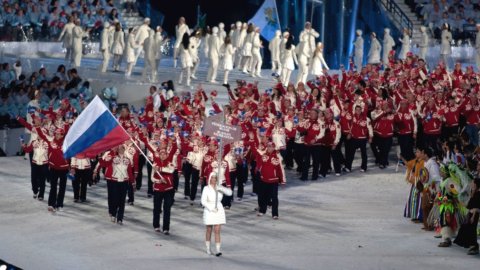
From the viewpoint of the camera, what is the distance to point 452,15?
4662 cm

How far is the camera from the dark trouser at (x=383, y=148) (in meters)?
30.6

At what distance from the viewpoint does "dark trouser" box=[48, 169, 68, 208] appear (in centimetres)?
2580

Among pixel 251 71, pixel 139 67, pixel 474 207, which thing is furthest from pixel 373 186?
pixel 139 67

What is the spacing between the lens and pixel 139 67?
41062 mm

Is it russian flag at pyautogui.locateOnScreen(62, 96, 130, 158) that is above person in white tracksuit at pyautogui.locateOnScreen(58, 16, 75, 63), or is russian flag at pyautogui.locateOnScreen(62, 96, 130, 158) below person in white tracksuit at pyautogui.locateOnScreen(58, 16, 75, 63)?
below

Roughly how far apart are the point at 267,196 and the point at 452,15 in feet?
73.6

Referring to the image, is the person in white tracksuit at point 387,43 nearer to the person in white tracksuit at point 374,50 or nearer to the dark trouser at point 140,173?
the person in white tracksuit at point 374,50

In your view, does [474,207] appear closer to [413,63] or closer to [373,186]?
[373,186]

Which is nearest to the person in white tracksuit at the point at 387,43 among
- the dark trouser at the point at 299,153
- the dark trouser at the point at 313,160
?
the dark trouser at the point at 299,153

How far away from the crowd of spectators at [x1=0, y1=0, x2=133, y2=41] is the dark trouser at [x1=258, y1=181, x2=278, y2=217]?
16.4 meters

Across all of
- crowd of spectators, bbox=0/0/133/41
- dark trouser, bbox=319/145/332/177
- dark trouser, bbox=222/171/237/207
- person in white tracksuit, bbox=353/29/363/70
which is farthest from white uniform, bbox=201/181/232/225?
person in white tracksuit, bbox=353/29/363/70

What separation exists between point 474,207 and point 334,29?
842 inches

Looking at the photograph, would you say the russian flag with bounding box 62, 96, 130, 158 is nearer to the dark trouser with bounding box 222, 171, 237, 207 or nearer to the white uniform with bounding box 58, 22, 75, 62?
the dark trouser with bounding box 222, 171, 237, 207

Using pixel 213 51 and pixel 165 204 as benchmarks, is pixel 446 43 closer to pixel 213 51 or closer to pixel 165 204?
pixel 213 51
